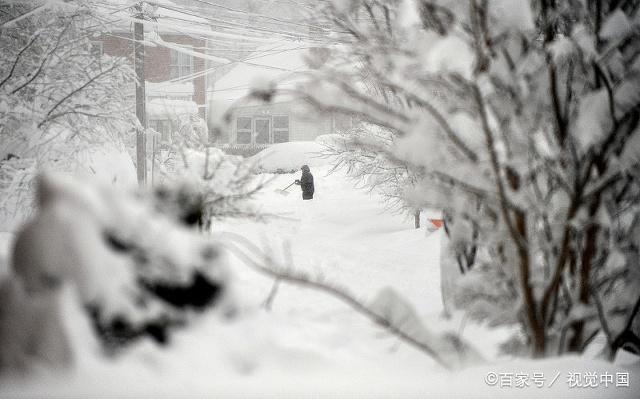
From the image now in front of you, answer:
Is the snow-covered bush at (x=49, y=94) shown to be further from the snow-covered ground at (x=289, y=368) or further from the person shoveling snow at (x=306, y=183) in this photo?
the person shoveling snow at (x=306, y=183)

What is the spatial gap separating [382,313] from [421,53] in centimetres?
130

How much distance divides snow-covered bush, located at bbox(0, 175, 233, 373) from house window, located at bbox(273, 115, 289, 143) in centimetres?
3096

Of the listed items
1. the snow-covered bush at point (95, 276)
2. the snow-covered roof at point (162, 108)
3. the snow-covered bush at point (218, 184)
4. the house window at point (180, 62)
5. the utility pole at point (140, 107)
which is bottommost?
the snow-covered bush at point (95, 276)

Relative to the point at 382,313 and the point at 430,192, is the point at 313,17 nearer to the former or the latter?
the point at 430,192

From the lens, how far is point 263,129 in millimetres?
32875

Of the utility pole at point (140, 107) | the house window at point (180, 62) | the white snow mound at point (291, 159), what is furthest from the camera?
the house window at point (180, 62)

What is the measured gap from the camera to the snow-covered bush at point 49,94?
8391 millimetres

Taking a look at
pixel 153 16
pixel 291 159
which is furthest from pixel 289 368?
pixel 291 159

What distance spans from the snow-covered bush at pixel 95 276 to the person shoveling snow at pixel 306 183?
15208 mm

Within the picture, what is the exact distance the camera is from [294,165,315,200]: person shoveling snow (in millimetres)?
17031

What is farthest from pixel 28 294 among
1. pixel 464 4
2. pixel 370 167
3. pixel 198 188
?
pixel 370 167

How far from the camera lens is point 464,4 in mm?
2539

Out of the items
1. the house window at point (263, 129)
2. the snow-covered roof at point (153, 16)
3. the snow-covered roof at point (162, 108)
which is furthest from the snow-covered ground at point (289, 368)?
the house window at point (263, 129)

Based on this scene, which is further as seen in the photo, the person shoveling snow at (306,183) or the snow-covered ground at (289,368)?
the person shoveling snow at (306,183)
